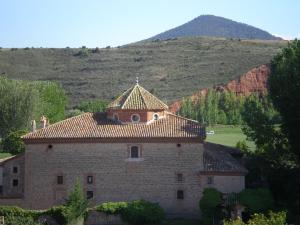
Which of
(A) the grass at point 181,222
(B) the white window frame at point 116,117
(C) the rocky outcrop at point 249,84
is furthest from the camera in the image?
(C) the rocky outcrop at point 249,84

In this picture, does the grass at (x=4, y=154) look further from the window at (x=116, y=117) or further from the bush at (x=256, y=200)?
the bush at (x=256, y=200)

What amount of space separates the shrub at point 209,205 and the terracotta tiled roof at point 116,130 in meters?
3.77

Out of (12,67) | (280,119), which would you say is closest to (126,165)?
(280,119)

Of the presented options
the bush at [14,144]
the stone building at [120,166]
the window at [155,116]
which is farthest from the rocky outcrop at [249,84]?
the stone building at [120,166]

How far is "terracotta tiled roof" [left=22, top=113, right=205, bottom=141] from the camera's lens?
3819cm

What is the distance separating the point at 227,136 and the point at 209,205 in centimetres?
3056

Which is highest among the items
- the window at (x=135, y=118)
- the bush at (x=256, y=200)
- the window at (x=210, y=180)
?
the window at (x=135, y=118)

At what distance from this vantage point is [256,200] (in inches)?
1369

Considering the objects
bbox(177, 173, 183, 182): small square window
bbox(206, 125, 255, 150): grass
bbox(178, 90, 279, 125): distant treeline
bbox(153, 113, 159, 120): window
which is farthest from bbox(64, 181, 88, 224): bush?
bbox(178, 90, 279, 125): distant treeline

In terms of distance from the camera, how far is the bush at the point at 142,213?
3553cm

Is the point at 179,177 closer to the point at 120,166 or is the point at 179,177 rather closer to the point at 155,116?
the point at 120,166

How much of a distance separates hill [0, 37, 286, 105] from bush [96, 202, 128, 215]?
174 ft

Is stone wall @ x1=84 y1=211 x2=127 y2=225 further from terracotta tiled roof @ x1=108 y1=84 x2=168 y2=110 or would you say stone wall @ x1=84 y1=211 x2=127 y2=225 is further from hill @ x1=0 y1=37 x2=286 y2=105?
hill @ x1=0 y1=37 x2=286 y2=105

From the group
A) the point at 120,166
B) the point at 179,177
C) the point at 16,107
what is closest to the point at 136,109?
the point at 120,166
